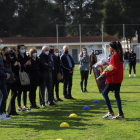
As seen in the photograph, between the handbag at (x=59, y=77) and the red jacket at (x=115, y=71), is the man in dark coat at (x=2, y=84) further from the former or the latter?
the handbag at (x=59, y=77)

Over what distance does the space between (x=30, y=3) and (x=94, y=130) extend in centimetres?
5403

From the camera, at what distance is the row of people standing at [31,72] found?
781cm

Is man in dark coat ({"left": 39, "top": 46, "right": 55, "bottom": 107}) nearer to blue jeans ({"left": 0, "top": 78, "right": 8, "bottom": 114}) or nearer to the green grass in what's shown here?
the green grass

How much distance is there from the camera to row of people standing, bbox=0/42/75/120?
781 cm

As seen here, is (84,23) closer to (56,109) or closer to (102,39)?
(102,39)

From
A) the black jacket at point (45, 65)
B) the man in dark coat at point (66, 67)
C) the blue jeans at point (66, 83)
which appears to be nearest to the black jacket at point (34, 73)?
the black jacket at point (45, 65)

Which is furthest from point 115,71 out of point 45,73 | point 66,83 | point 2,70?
point 66,83

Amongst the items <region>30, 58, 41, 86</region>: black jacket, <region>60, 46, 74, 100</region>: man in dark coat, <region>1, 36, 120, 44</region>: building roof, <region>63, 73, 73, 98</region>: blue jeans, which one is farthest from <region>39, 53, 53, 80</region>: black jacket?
<region>1, 36, 120, 44</region>: building roof

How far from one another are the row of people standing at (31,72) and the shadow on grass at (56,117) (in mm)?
466

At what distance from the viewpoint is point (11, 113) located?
8578mm

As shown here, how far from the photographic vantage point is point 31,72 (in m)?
9.54

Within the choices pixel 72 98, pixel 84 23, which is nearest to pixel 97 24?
pixel 84 23

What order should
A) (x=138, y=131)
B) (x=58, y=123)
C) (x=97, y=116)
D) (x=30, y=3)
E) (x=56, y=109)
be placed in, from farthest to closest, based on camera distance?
(x=30, y=3) → (x=56, y=109) → (x=97, y=116) → (x=58, y=123) → (x=138, y=131)

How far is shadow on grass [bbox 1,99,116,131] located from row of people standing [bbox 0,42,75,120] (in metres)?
0.47
